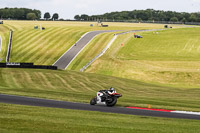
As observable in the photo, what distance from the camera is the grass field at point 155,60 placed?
61.4 m

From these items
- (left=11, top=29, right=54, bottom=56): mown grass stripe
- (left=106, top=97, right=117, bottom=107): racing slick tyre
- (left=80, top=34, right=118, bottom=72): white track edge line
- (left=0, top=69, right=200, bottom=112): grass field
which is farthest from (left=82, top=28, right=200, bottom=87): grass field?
(left=106, top=97, right=117, bottom=107): racing slick tyre

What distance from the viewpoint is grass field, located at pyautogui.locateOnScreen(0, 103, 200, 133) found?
16.8 meters

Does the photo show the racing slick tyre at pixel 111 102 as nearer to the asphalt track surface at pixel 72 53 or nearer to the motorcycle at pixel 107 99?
the motorcycle at pixel 107 99

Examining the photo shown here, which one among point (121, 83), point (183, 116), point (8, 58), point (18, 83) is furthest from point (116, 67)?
point (183, 116)

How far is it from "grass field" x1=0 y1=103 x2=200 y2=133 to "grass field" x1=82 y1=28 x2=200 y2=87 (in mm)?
36955

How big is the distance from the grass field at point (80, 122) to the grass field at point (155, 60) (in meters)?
37.0

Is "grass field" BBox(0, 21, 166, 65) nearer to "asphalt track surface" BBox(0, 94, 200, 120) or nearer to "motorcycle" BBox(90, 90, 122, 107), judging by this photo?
"asphalt track surface" BBox(0, 94, 200, 120)

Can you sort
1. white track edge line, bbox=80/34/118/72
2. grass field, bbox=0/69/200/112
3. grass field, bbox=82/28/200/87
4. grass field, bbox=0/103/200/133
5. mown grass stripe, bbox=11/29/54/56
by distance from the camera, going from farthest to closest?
mown grass stripe, bbox=11/29/54/56 < white track edge line, bbox=80/34/118/72 < grass field, bbox=82/28/200/87 < grass field, bbox=0/69/200/112 < grass field, bbox=0/103/200/133

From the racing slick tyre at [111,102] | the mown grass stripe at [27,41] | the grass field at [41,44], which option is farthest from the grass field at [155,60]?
the racing slick tyre at [111,102]

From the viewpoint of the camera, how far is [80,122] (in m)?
18.6

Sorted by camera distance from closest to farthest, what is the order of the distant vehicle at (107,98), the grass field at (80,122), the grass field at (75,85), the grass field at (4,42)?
the grass field at (80,122) → the distant vehicle at (107,98) → the grass field at (75,85) → the grass field at (4,42)

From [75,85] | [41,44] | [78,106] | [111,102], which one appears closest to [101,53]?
[41,44]

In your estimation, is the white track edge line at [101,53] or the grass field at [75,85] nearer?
the grass field at [75,85]

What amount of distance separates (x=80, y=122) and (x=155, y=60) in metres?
57.6
